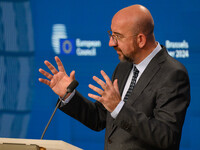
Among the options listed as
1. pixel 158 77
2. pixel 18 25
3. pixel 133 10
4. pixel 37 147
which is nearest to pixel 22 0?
pixel 18 25

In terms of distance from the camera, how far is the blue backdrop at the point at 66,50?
362 cm

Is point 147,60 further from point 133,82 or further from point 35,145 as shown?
point 35,145

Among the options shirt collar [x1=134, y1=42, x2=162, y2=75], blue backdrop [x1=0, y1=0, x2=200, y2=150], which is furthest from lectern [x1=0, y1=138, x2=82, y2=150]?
blue backdrop [x1=0, y1=0, x2=200, y2=150]

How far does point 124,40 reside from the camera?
83.7 inches

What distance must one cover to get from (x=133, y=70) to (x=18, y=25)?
231 centimetres

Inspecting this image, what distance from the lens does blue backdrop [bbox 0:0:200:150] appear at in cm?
362

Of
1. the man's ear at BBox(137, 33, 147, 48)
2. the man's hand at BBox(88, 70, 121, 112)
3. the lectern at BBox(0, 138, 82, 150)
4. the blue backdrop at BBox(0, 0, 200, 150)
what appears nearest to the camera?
the lectern at BBox(0, 138, 82, 150)

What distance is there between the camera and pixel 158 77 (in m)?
1.98

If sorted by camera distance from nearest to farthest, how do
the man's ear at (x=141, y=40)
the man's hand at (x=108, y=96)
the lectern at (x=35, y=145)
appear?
the lectern at (x=35, y=145) → the man's hand at (x=108, y=96) → the man's ear at (x=141, y=40)

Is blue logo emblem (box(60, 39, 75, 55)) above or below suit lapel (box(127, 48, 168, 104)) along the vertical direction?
above

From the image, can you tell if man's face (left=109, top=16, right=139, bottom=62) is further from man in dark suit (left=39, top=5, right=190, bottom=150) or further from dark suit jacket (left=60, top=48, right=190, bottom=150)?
dark suit jacket (left=60, top=48, right=190, bottom=150)

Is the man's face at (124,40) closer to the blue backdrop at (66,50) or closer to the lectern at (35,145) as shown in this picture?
the lectern at (35,145)

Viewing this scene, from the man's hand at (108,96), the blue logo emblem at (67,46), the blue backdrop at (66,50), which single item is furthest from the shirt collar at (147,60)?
the blue logo emblem at (67,46)

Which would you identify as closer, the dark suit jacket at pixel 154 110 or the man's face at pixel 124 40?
the dark suit jacket at pixel 154 110
